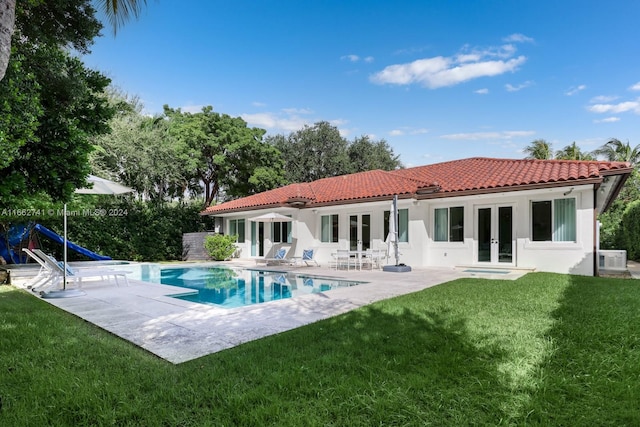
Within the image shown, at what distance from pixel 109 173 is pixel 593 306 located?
25.3 m

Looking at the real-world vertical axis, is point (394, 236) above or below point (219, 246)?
above

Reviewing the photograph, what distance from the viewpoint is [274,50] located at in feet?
69.9

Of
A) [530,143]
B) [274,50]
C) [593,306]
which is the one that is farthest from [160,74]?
[530,143]

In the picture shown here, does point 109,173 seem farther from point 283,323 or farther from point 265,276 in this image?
point 283,323

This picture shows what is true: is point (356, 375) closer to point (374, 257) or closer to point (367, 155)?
point (374, 257)

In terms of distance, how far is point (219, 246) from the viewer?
24.8 meters

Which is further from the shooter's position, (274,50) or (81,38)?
(274,50)

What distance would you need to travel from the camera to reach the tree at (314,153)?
4044 centimetres

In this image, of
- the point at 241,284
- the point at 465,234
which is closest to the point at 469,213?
the point at 465,234

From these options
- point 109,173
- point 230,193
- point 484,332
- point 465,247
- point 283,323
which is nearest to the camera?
point 484,332

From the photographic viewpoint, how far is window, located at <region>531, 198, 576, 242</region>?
14047 millimetres

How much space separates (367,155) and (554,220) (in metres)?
28.0

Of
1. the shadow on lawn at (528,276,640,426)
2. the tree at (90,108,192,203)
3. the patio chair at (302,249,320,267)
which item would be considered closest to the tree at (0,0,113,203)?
the shadow on lawn at (528,276,640,426)

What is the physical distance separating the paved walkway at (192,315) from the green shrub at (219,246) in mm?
13032
